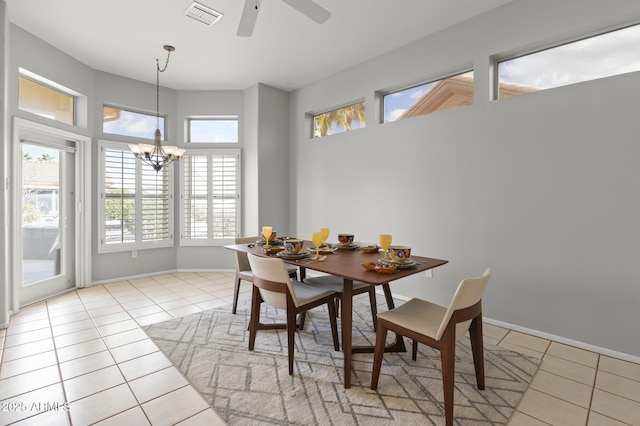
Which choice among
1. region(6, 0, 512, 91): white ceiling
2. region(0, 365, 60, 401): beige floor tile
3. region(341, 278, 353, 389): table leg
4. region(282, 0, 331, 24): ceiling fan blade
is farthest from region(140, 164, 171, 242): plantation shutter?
region(341, 278, 353, 389): table leg

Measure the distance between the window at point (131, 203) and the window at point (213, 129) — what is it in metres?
0.73

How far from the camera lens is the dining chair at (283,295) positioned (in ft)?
6.97

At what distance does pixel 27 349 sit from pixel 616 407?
4.10 metres

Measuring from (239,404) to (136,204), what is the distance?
3.89 meters

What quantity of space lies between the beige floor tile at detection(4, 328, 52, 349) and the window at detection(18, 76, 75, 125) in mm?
2356

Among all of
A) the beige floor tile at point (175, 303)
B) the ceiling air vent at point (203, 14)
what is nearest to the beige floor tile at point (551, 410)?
the beige floor tile at point (175, 303)

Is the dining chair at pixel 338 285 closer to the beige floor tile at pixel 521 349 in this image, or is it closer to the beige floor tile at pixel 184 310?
the beige floor tile at pixel 521 349

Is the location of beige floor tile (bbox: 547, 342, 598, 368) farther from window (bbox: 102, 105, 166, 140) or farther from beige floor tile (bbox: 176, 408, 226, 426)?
window (bbox: 102, 105, 166, 140)

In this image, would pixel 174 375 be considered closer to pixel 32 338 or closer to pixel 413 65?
pixel 32 338

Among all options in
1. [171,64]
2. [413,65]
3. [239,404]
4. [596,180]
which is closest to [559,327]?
[596,180]

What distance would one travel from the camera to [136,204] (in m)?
4.72

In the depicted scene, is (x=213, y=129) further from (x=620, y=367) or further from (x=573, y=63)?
(x=620, y=367)

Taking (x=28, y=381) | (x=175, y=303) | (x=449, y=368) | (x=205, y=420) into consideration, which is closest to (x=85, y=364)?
(x=28, y=381)

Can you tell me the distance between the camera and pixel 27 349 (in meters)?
2.49
